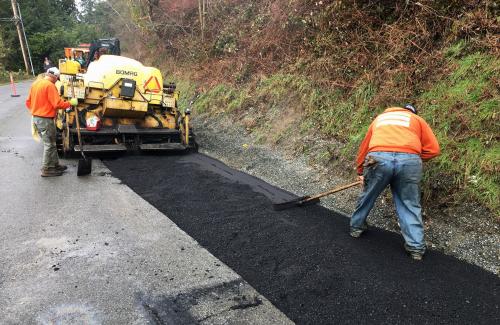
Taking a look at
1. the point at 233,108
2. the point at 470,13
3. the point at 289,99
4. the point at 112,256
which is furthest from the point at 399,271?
the point at 233,108

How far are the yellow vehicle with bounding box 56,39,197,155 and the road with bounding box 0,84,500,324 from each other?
1941mm

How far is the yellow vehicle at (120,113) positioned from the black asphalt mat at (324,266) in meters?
2.31

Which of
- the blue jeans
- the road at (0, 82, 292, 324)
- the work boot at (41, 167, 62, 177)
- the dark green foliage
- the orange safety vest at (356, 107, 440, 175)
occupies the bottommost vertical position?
the road at (0, 82, 292, 324)

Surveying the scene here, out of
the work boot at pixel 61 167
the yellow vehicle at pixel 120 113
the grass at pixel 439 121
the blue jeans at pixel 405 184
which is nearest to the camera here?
the blue jeans at pixel 405 184

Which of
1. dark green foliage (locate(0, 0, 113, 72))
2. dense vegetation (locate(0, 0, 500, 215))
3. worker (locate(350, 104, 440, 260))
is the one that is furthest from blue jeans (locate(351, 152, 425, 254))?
dark green foliage (locate(0, 0, 113, 72))

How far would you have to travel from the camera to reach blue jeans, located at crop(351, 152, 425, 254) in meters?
3.66

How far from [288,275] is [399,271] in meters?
1.04

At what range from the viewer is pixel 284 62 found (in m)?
9.02

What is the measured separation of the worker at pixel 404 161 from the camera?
3672 mm

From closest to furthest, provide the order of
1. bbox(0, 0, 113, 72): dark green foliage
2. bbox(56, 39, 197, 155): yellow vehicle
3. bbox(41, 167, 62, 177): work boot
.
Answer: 1. bbox(41, 167, 62, 177): work boot
2. bbox(56, 39, 197, 155): yellow vehicle
3. bbox(0, 0, 113, 72): dark green foliage

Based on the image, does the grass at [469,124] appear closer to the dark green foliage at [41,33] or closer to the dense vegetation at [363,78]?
the dense vegetation at [363,78]

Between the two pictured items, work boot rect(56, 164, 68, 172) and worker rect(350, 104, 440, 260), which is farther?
work boot rect(56, 164, 68, 172)

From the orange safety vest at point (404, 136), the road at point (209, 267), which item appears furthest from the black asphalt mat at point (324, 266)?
the orange safety vest at point (404, 136)

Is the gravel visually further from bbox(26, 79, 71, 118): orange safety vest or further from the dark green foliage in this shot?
the dark green foliage
